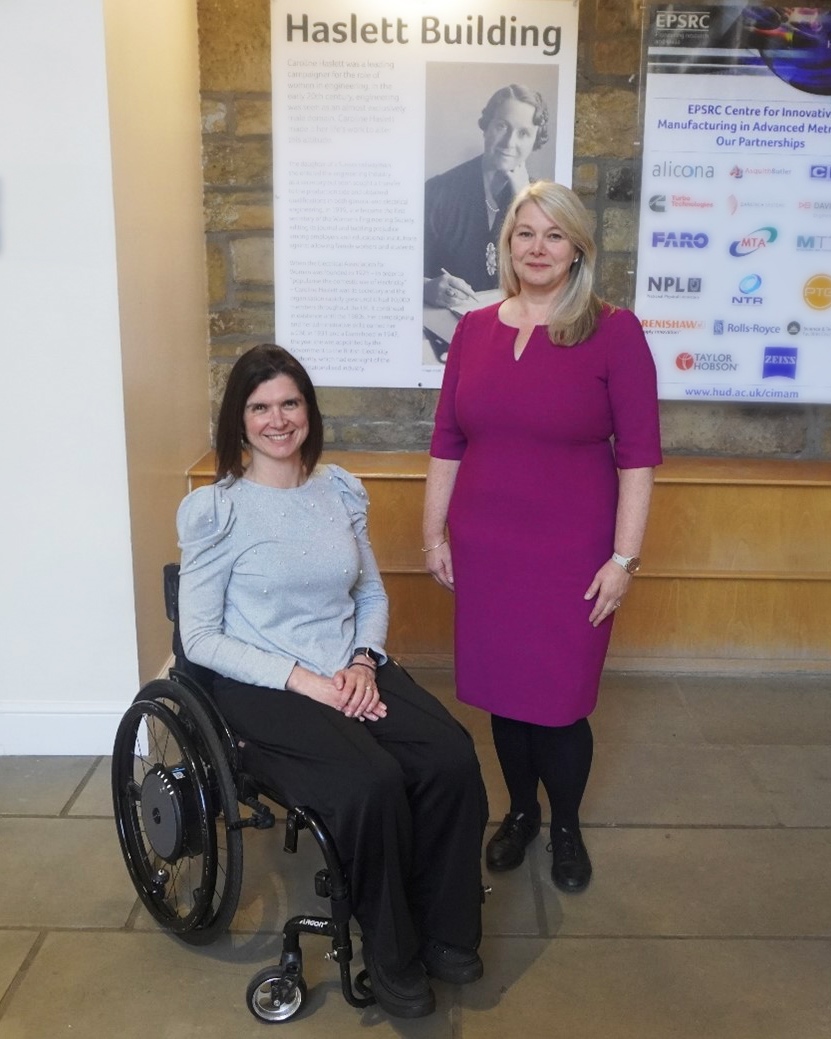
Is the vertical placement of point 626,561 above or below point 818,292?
below

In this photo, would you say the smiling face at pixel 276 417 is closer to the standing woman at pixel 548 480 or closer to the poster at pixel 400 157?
the standing woman at pixel 548 480

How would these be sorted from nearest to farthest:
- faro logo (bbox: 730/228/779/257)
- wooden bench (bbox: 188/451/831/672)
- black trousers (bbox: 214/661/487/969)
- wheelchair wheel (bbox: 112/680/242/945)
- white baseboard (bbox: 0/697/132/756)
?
black trousers (bbox: 214/661/487/969), wheelchair wheel (bbox: 112/680/242/945), white baseboard (bbox: 0/697/132/756), wooden bench (bbox: 188/451/831/672), faro logo (bbox: 730/228/779/257)

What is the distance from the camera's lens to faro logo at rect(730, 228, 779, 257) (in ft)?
11.3

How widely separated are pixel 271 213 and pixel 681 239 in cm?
139

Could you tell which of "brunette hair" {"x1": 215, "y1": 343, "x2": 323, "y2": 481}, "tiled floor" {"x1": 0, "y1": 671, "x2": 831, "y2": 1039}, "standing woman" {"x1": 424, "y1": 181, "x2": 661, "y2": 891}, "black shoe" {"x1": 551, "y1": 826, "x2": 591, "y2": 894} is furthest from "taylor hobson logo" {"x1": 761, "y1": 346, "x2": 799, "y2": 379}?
"brunette hair" {"x1": 215, "y1": 343, "x2": 323, "y2": 481}

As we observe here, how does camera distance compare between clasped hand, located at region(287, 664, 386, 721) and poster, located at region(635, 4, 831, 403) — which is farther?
poster, located at region(635, 4, 831, 403)

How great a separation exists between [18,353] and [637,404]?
1496 mm

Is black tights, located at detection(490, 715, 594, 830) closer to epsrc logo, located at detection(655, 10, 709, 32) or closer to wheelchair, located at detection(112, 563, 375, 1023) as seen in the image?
wheelchair, located at detection(112, 563, 375, 1023)

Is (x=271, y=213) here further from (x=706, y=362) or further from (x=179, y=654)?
(x=179, y=654)

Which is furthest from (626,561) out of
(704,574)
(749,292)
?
(749,292)

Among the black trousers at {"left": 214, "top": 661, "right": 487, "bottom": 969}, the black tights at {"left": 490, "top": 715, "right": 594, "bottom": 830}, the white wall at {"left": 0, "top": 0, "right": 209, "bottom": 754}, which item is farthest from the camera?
the white wall at {"left": 0, "top": 0, "right": 209, "bottom": 754}

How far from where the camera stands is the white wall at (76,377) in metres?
2.38

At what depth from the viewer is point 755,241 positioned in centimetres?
345

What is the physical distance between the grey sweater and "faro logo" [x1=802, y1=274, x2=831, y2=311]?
2.27 metres
